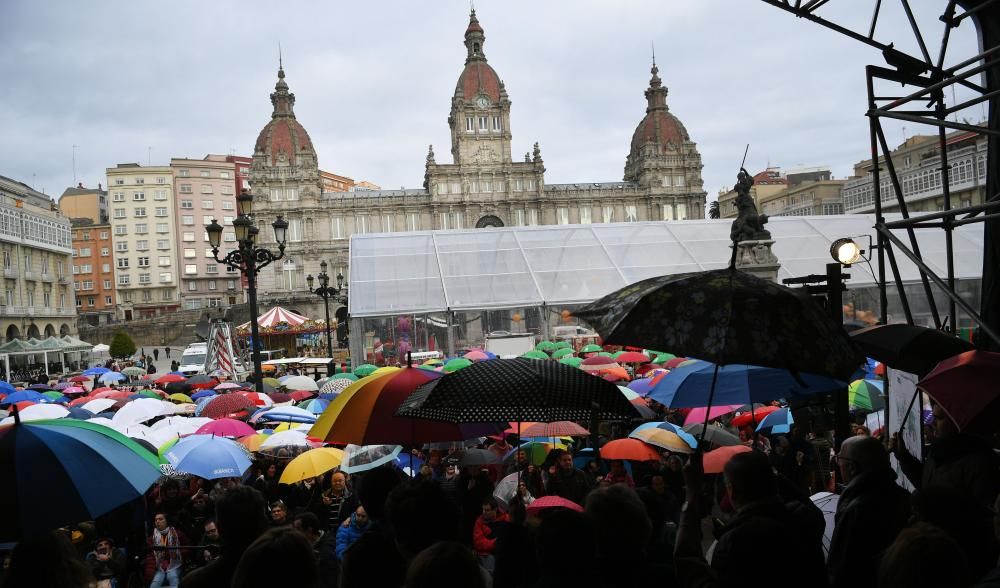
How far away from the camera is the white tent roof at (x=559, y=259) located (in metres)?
24.2

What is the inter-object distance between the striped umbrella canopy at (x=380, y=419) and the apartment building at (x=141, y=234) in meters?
79.7

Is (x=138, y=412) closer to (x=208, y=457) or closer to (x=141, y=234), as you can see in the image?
(x=208, y=457)

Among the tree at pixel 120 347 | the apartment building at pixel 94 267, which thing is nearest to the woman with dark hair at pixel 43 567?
the tree at pixel 120 347

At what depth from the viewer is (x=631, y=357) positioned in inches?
661

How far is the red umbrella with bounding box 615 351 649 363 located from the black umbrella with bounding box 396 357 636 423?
11.9m

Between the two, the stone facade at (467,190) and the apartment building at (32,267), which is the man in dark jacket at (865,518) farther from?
the stone facade at (467,190)

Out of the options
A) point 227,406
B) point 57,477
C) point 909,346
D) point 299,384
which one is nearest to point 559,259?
point 299,384

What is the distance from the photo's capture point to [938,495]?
302 centimetres

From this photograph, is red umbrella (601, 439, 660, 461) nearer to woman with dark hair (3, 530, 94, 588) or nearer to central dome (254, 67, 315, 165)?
woman with dark hair (3, 530, 94, 588)

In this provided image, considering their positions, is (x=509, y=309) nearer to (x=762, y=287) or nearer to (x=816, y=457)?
(x=816, y=457)

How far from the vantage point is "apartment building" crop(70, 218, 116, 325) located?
256 ft

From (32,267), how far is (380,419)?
178 feet

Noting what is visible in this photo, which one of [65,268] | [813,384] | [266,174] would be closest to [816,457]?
[813,384]

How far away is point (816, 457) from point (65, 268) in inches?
2323
